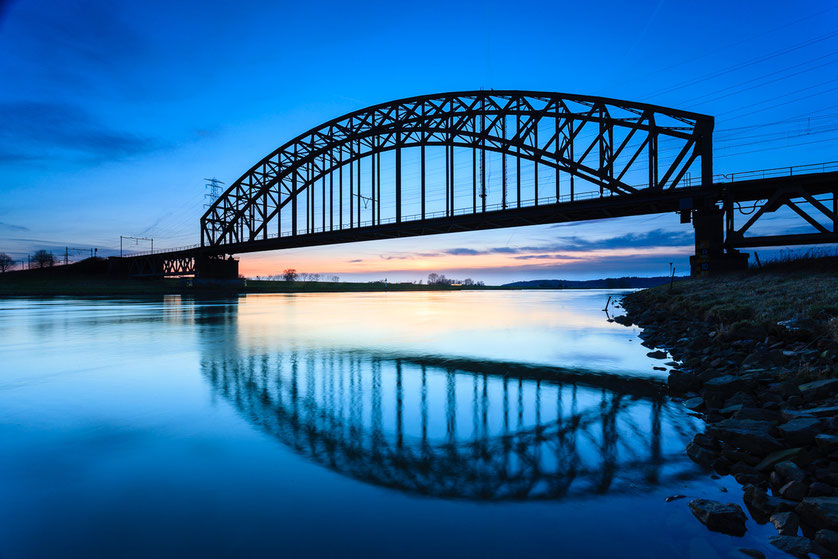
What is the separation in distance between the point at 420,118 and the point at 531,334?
42.9 meters

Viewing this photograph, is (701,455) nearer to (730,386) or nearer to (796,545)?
(796,545)

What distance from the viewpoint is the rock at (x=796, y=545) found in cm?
312

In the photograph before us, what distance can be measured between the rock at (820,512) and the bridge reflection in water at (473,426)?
3.86 feet

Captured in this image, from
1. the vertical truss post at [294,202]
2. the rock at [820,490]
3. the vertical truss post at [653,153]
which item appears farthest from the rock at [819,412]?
the vertical truss post at [294,202]

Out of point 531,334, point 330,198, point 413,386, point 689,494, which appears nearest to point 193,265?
point 330,198

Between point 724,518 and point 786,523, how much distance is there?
0.45 metres

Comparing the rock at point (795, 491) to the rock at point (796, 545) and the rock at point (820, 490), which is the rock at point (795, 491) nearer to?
the rock at point (820, 490)

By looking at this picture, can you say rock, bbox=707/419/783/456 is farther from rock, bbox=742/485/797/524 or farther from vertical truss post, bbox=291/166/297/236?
vertical truss post, bbox=291/166/297/236

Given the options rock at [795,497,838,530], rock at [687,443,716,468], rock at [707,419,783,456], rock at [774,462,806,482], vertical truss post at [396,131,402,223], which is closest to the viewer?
rock at [795,497,838,530]

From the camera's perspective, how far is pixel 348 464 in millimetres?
5023

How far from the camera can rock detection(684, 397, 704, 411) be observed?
678 cm

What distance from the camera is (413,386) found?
354 inches

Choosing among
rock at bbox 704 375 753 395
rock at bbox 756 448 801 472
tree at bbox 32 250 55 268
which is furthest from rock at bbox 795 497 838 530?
tree at bbox 32 250 55 268

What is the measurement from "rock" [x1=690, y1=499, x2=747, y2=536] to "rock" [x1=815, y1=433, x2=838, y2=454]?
1.38 meters
